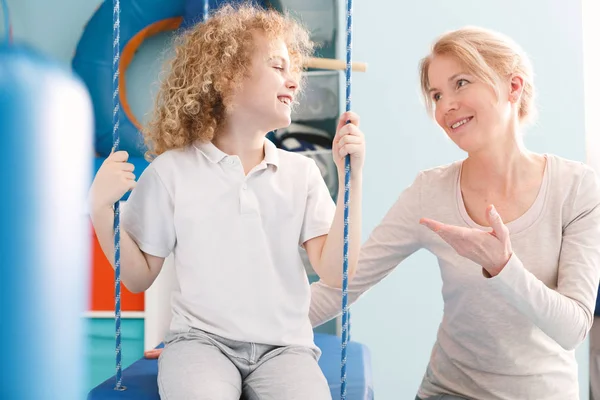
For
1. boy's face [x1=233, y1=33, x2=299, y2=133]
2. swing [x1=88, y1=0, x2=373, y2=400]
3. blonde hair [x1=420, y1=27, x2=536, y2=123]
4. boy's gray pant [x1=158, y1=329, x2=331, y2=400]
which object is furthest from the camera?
blonde hair [x1=420, y1=27, x2=536, y2=123]

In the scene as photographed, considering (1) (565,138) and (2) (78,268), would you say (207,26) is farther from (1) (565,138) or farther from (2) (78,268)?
(1) (565,138)

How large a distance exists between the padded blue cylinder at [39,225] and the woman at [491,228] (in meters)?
0.54

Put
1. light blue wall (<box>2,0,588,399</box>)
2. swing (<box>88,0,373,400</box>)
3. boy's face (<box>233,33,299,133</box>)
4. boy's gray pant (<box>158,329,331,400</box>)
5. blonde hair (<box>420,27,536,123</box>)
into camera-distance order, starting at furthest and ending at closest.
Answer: light blue wall (<box>2,0,588,399</box>)
blonde hair (<box>420,27,536,123</box>)
boy's face (<box>233,33,299,133</box>)
swing (<box>88,0,373,400</box>)
boy's gray pant (<box>158,329,331,400</box>)

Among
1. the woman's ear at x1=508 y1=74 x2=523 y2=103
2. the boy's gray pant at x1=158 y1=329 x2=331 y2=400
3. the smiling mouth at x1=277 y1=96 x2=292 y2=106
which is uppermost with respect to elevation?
the woman's ear at x1=508 y1=74 x2=523 y2=103

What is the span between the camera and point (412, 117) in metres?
3.51

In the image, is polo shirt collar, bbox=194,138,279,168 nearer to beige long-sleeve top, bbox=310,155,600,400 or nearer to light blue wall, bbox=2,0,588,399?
beige long-sleeve top, bbox=310,155,600,400

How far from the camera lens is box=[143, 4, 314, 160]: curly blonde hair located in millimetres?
1537

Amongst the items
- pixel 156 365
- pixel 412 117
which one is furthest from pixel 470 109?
pixel 412 117

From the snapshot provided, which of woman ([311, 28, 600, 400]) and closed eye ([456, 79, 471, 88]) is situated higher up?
closed eye ([456, 79, 471, 88])

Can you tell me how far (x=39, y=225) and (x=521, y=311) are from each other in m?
0.90

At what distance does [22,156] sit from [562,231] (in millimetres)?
1060

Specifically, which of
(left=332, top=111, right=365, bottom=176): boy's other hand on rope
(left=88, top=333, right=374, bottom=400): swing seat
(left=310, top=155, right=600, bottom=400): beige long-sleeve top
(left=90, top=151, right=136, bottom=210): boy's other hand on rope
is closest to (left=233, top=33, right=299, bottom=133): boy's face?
(left=332, top=111, right=365, bottom=176): boy's other hand on rope

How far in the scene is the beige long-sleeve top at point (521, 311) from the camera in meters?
1.47

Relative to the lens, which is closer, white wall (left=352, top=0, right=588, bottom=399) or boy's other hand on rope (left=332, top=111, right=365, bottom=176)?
boy's other hand on rope (left=332, top=111, right=365, bottom=176)
